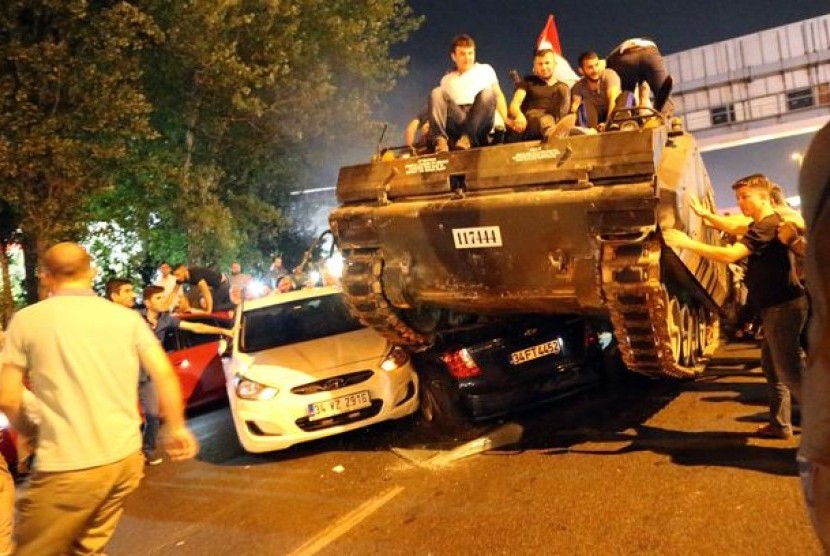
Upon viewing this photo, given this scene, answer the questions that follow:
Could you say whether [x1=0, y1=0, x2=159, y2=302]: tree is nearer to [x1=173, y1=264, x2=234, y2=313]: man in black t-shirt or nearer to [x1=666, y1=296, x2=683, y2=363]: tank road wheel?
[x1=173, y1=264, x2=234, y2=313]: man in black t-shirt

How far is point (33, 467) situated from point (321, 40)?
16.7 meters

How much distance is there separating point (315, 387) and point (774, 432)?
3.63 m

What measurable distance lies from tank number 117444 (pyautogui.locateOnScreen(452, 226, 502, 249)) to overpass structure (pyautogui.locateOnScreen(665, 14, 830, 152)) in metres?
30.0

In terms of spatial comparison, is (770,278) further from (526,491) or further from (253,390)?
(253,390)

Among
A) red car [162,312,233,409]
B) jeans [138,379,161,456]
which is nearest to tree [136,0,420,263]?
red car [162,312,233,409]

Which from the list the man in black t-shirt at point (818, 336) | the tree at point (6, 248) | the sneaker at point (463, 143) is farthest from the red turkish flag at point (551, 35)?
the tree at point (6, 248)

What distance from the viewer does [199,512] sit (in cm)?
589

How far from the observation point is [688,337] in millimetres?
6586

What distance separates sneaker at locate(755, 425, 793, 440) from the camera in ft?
18.3

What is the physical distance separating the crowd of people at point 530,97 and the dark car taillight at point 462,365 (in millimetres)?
1762

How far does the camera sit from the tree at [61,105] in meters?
12.7

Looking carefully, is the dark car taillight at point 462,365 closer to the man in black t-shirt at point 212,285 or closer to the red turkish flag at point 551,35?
the red turkish flag at point 551,35

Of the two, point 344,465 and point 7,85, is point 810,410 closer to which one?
point 344,465

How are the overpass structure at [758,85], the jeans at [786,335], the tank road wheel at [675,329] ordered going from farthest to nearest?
the overpass structure at [758,85] → the tank road wheel at [675,329] → the jeans at [786,335]
